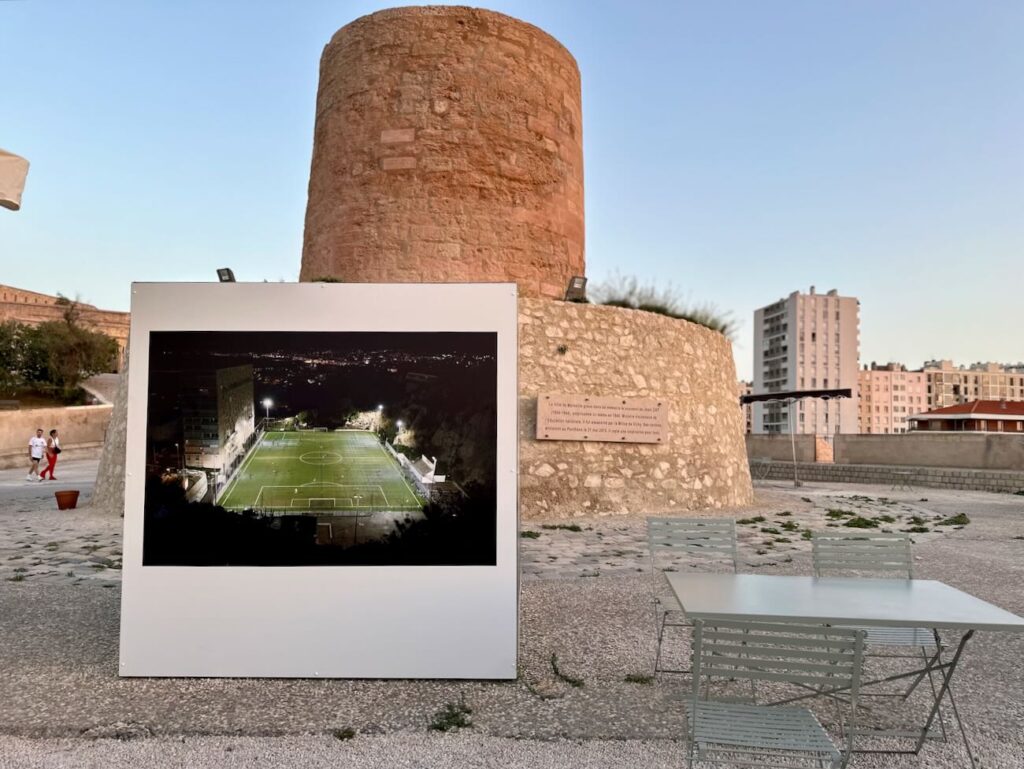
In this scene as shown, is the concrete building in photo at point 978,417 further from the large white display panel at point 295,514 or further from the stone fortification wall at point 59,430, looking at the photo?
the large white display panel at point 295,514

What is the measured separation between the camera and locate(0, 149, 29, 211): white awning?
3.89 m

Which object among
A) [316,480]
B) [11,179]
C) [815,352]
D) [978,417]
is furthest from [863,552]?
[815,352]

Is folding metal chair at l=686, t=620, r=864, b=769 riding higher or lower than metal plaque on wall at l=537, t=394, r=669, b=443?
lower

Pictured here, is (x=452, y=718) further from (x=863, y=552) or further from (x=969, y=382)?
(x=969, y=382)

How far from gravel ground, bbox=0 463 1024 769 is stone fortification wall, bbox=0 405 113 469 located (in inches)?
814

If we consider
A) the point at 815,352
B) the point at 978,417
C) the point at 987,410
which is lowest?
the point at 978,417

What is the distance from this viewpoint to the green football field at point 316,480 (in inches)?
156

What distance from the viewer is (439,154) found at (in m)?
12.1

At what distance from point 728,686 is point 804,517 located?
874 cm

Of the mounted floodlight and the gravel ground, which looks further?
the mounted floodlight

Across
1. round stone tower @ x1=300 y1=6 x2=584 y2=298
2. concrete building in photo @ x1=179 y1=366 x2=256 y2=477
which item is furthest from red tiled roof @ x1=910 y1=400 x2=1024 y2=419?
concrete building in photo @ x1=179 y1=366 x2=256 y2=477

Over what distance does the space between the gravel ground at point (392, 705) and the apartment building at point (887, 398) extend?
134761 millimetres

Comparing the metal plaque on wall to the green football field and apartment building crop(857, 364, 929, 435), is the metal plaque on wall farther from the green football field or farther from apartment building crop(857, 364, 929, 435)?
apartment building crop(857, 364, 929, 435)

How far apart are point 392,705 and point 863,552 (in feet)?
9.50
